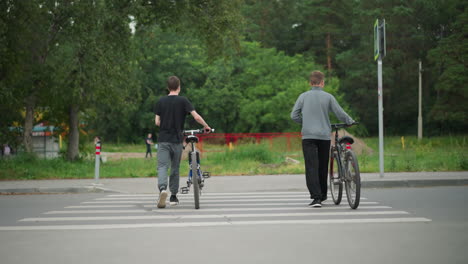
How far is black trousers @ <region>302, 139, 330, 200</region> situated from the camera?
27.0 feet

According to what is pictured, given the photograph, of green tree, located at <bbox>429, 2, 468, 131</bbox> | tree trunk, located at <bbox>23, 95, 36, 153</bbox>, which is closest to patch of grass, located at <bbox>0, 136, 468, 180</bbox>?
tree trunk, located at <bbox>23, 95, 36, 153</bbox>

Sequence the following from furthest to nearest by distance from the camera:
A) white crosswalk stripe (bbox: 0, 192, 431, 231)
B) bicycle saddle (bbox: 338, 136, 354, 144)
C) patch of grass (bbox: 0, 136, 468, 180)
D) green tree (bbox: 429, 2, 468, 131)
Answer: green tree (bbox: 429, 2, 468, 131) < patch of grass (bbox: 0, 136, 468, 180) < bicycle saddle (bbox: 338, 136, 354, 144) < white crosswalk stripe (bbox: 0, 192, 431, 231)

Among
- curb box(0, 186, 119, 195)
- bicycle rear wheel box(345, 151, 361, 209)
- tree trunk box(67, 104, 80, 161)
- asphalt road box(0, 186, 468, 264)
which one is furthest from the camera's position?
tree trunk box(67, 104, 80, 161)

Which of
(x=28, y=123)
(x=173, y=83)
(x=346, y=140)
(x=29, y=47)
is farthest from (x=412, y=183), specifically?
(x=28, y=123)

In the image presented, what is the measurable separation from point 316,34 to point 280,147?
1448 inches

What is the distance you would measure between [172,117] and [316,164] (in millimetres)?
2392

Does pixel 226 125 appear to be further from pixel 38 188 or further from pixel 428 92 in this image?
pixel 38 188

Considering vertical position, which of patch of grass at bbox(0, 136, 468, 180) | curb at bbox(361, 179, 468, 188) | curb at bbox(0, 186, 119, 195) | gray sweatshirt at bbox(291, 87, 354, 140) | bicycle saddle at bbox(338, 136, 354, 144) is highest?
gray sweatshirt at bbox(291, 87, 354, 140)

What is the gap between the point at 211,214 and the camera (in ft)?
25.6

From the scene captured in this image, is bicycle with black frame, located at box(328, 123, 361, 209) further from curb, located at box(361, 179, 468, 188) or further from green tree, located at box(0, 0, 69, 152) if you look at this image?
green tree, located at box(0, 0, 69, 152)

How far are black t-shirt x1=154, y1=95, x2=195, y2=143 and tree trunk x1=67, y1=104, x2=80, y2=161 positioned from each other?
12.7m

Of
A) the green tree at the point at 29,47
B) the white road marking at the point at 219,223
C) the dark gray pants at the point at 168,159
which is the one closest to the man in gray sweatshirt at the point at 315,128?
the white road marking at the point at 219,223

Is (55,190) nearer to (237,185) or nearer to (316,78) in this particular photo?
(237,185)

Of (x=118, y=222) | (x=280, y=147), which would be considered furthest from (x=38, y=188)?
(x=280, y=147)
